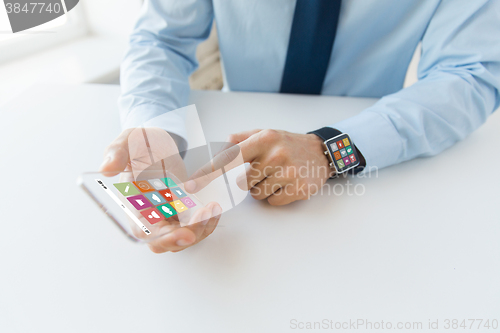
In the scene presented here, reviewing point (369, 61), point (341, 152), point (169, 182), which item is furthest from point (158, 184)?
point (369, 61)

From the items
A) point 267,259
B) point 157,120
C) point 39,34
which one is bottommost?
point 267,259

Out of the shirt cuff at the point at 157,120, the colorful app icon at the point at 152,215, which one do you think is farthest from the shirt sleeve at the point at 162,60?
the colorful app icon at the point at 152,215

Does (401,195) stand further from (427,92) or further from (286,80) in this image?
(286,80)

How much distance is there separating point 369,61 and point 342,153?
0.41 m

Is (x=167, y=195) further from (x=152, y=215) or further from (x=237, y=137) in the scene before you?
(x=237, y=137)

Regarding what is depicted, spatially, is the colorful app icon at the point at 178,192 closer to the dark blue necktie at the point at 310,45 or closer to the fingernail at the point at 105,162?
the fingernail at the point at 105,162

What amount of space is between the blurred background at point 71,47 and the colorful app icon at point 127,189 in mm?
745

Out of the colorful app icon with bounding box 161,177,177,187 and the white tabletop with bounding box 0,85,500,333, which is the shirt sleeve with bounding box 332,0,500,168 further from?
the colorful app icon with bounding box 161,177,177,187

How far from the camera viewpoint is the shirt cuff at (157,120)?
607 mm

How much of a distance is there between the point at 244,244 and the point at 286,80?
56 centimetres

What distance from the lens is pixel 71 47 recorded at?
4.03 ft

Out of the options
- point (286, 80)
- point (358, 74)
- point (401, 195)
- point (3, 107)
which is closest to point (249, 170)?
point (401, 195)

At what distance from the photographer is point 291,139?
54cm

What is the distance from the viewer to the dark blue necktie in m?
0.72
